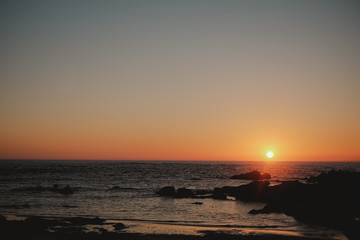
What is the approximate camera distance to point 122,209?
3553cm

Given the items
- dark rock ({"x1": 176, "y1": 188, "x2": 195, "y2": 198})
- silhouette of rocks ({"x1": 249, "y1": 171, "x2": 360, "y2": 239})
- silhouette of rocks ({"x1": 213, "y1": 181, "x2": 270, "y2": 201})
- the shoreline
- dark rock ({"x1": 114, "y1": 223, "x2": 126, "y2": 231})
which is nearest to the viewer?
the shoreline

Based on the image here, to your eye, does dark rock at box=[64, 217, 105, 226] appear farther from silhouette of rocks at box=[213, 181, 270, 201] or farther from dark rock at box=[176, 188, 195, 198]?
silhouette of rocks at box=[213, 181, 270, 201]

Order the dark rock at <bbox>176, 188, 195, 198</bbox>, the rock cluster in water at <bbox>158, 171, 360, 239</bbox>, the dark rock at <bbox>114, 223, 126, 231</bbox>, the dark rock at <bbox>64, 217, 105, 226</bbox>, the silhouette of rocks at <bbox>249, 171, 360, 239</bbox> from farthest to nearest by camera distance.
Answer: the dark rock at <bbox>176, 188, 195, 198</bbox> → the rock cluster in water at <bbox>158, 171, 360, 239</bbox> → the silhouette of rocks at <bbox>249, 171, 360, 239</bbox> → the dark rock at <bbox>64, 217, 105, 226</bbox> → the dark rock at <bbox>114, 223, 126, 231</bbox>

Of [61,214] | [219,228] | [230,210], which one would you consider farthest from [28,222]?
[230,210]

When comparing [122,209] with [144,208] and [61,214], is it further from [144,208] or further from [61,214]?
[61,214]

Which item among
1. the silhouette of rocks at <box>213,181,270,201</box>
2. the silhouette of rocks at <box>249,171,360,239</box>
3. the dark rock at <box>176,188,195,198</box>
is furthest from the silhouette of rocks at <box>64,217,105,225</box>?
the silhouette of rocks at <box>213,181,270,201</box>

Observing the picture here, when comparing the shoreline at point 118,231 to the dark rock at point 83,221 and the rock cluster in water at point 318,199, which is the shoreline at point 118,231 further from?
the rock cluster in water at point 318,199

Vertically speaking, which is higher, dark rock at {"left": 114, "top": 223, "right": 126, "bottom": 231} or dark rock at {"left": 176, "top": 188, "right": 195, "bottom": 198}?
dark rock at {"left": 114, "top": 223, "right": 126, "bottom": 231}

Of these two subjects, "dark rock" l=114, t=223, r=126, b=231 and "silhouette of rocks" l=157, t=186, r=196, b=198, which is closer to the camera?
"dark rock" l=114, t=223, r=126, b=231

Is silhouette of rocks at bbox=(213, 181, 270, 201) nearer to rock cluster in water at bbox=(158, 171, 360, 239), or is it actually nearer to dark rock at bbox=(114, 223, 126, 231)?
rock cluster in water at bbox=(158, 171, 360, 239)

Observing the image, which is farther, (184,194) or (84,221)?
(184,194)

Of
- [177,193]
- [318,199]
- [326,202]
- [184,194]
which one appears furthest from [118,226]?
[177,193]

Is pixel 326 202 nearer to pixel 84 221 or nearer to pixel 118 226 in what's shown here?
pixel 118 226

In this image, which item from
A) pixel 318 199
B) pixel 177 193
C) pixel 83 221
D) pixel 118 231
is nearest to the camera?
pixel 118 231
